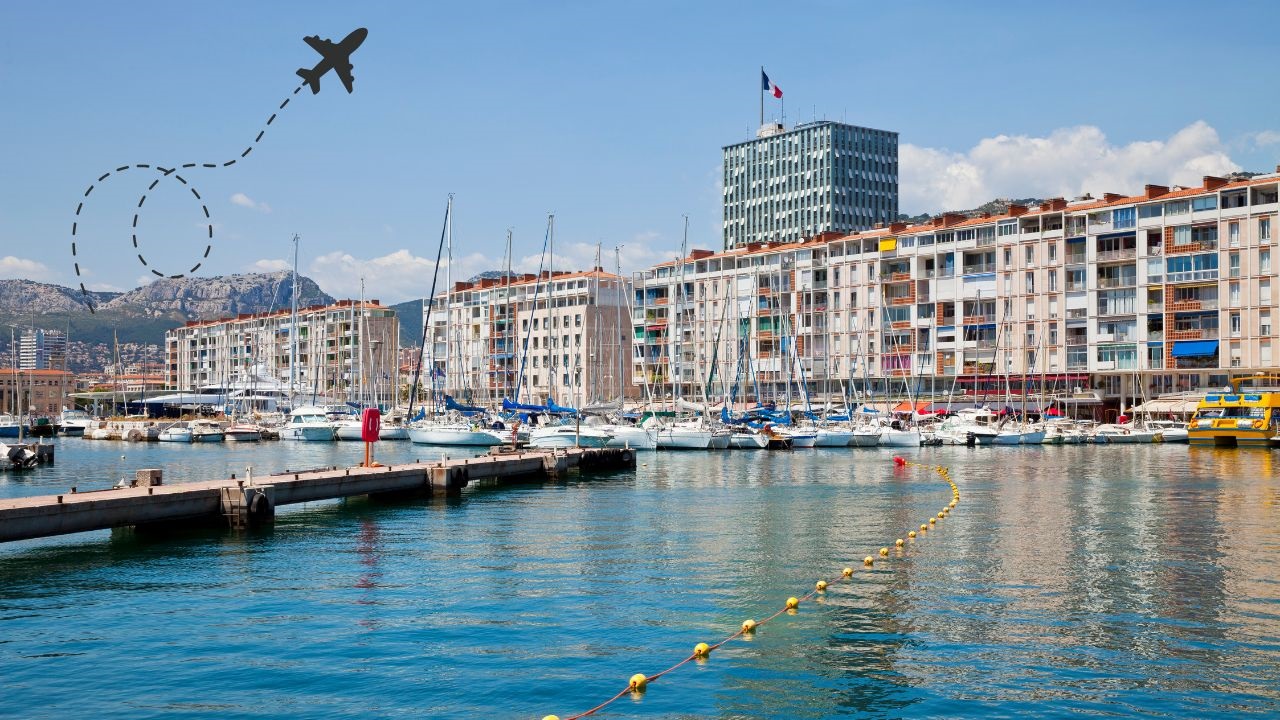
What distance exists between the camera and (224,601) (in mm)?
24016

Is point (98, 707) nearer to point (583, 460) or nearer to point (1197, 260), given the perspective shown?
point (583, 460)

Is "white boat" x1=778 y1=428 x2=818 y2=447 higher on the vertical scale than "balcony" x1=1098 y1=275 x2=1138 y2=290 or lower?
lower

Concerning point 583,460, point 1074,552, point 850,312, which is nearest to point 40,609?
point 1074,552

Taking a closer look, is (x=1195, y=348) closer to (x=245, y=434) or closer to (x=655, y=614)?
(x=245, y=434)

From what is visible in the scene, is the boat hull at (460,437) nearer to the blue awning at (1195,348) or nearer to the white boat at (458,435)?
the white boat at (458,435)

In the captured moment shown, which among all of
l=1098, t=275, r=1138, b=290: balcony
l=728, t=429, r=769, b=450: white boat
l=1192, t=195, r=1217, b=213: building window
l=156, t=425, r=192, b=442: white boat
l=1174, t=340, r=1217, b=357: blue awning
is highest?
l=1192, t=195, r=1217, b=213: building window

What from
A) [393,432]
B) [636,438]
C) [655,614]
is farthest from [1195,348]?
[655,614]

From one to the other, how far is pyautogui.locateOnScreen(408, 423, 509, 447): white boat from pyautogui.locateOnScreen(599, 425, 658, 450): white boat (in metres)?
9.45

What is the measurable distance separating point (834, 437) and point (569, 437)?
21.4m

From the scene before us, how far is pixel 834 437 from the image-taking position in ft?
298

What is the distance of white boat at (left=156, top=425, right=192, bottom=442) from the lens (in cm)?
11412

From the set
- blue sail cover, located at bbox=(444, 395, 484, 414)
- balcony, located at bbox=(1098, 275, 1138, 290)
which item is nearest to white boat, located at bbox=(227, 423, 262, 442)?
blue sail cover, located at bbox=(444, 395, 484, 414)

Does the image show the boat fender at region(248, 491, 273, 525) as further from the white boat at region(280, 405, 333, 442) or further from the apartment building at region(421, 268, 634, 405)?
the apartment building at region(421, 268, 634, 405)

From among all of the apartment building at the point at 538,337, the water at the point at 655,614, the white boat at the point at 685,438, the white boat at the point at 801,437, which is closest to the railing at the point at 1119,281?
the white boat at the point at 801,437
